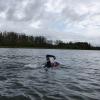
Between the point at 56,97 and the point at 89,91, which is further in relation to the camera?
the point at 89,91

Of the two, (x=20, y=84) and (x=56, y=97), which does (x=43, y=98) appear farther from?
(x=20, y=84)

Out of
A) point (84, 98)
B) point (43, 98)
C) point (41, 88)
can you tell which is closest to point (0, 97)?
point (43, 98)

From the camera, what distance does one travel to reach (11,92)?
13.5 m

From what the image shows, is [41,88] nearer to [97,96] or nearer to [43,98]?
[43,98]

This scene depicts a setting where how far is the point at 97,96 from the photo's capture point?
13.2 meters

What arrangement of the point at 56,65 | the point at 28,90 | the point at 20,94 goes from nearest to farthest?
the point at 20,94
the point at 28,90
the point at 56,65

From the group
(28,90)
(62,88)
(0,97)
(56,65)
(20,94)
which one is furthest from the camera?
(56,65)

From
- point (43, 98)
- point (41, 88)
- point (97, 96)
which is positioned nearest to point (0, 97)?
point (43, 98)

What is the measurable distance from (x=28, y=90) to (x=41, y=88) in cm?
115

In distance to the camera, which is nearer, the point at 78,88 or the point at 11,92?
the point at 11,92

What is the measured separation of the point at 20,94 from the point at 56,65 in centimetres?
1603

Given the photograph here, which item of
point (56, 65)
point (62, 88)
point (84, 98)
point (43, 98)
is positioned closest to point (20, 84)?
point (62, 88)

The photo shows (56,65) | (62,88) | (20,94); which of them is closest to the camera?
(20,94)

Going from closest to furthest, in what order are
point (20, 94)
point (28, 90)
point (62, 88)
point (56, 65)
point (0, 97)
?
point (0, 97) → point (20, 94) → point (28, 90) → point (62, 88) → point (56, 65)
